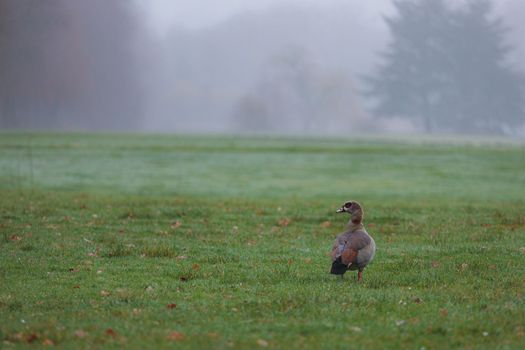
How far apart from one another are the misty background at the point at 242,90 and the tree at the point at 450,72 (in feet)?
0.72

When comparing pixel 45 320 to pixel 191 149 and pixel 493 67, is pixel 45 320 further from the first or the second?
pixel 493 67

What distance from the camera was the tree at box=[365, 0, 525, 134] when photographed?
160250mm

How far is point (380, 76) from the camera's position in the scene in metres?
170

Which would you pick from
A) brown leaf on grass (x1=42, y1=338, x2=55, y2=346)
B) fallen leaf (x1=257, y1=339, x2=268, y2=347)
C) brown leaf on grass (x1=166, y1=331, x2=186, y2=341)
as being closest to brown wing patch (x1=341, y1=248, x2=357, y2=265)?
fallen leaf (x1=257, y1=339, x2=268, y2=347)

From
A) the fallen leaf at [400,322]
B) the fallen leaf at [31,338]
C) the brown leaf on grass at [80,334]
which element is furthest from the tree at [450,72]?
the fallen leaf at [31,338]

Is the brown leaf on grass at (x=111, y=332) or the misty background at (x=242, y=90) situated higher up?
the misty background at (x=242, y=90)

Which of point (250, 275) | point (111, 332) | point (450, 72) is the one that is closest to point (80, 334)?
point (111, 332)

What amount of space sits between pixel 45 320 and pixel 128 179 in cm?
3257

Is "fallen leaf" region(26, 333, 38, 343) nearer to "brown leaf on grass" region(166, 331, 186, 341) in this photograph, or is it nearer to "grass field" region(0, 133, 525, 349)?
"grass field" region(0, 133, 525, 349)

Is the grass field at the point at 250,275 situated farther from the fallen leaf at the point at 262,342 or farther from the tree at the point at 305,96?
the tree at the point at 305,96

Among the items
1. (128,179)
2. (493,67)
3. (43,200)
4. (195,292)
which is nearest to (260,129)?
(493,67)

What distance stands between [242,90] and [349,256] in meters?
188

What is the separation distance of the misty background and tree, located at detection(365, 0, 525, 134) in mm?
219

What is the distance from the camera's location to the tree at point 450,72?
526 ft
